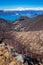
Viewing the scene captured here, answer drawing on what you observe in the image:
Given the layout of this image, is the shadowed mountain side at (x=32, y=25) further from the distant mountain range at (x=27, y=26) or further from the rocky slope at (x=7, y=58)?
the rocky slope at (x=7, y=58)

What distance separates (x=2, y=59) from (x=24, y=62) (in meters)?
3.03

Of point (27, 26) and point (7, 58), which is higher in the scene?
point (27, 26)

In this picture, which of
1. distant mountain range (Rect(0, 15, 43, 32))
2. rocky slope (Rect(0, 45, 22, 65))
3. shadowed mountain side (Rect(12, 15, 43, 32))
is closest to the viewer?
rocky slope (Rect(0, 45, 22, 65))

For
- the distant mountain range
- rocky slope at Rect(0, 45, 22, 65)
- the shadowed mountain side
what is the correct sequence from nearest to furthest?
rocky slope at Rect(0, 45, 22, 65) < the shadowed mountain side < the distant mountain range

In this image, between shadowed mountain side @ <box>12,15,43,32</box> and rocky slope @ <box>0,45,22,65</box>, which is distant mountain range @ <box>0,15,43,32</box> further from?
rocky slope @ <box>0,45,22,65</box>

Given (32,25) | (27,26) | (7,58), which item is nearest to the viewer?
(7,58)

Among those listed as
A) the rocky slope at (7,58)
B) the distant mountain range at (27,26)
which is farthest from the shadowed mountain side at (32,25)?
the rocky slope at (7,58)

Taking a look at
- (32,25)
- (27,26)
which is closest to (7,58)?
(32,25)

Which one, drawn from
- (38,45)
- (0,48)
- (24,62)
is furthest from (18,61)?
(38,45)

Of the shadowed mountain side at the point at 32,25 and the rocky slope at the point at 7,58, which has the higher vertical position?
the shadowed mountain side at the point at 32,25

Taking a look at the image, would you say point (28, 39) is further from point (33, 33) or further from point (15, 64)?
point (15, 64)

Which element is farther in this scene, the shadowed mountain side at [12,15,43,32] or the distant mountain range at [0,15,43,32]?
the distant mountain range at [0,15,43,32]

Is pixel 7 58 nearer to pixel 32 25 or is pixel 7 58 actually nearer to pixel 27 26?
pixel 32 25

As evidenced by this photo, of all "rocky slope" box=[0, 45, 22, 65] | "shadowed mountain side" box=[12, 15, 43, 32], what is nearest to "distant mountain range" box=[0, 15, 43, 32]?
"shadowed mountain side" box=[12, 15, 43, 32]
